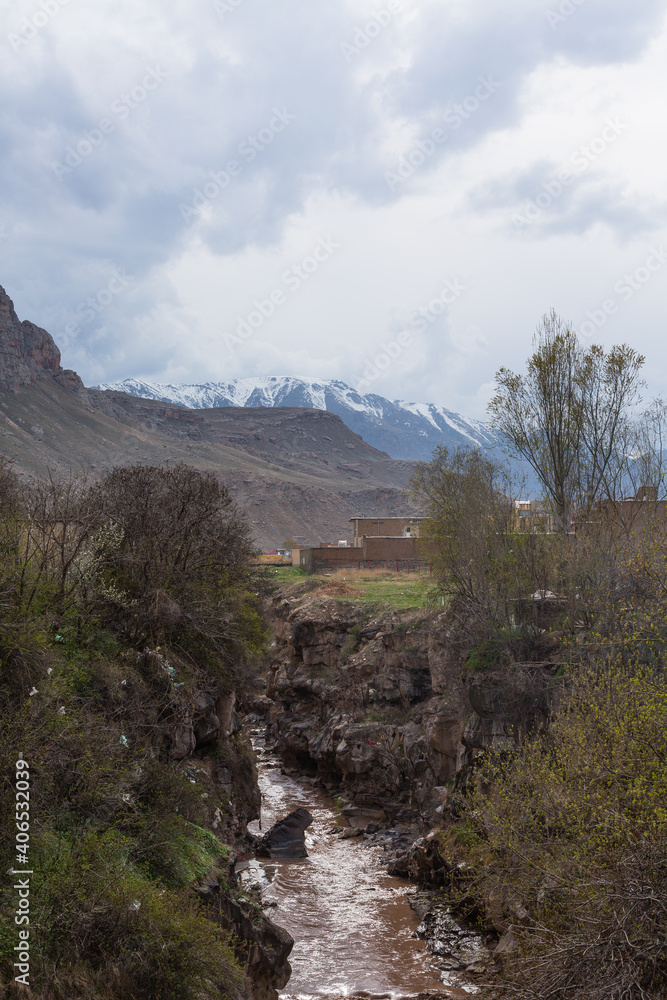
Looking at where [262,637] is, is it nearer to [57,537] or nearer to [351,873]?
[351,873]

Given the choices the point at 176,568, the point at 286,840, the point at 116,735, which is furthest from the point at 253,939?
the point at 286,840

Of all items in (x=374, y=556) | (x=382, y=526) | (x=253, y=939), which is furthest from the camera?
(x=382, y=526)

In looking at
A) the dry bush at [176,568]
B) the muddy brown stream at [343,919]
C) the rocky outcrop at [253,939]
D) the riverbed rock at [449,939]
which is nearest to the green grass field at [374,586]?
the muddy brown stream at [343,919]

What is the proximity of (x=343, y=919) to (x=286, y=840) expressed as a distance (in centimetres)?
528

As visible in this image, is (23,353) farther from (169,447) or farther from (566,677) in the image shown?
(566,677)

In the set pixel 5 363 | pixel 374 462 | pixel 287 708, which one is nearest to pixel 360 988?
pixel 287 708

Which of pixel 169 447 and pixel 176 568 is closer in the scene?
pixel 176 568

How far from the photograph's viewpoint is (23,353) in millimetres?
117688

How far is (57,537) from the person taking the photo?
16359 mm

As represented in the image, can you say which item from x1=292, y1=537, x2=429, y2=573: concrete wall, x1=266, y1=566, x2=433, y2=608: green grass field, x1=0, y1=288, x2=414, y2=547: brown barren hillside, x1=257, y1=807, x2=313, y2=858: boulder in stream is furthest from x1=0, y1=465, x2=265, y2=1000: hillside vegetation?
x1=0, y1=288, x2=414, y2=547: brown barren hillside

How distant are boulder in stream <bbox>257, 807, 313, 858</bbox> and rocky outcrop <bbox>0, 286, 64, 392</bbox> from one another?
93.1 m

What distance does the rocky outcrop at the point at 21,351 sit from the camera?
110 m

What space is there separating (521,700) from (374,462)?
174 meters

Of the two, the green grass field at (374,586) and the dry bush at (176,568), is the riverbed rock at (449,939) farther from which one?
the green grass field at (374,586)
